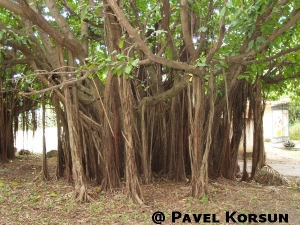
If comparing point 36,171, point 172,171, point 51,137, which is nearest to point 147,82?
point 172,171

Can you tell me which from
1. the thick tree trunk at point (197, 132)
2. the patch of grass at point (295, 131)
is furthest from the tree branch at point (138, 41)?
the patch of grass at point (295, 131)

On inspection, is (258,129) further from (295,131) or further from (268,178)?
(295,131)

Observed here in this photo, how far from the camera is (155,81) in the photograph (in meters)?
5.05

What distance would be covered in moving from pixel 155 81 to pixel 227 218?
2.37 meters

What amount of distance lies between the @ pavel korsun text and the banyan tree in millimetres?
478

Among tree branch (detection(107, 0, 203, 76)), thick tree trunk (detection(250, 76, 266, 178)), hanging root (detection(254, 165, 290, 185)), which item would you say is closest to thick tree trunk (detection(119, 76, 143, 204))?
tree branch (detection(107, 0, 203, 76))

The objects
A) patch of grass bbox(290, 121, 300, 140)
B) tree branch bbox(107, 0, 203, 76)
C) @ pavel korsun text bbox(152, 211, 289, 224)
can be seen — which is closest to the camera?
tree branch bbox(107, 0, 203, 76)

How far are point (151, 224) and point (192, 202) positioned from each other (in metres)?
0.74

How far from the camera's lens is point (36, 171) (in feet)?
20.9

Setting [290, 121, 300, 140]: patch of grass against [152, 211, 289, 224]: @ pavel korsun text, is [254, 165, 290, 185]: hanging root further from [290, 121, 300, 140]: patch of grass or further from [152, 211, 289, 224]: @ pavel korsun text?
[290, 121, 300, 140]: patch of grass

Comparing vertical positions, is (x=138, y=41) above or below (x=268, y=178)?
above

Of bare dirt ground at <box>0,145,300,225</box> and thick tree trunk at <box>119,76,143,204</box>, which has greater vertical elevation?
thick tree trunk at <box>119,76,143,204</box>

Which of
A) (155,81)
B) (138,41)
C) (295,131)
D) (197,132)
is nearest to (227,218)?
(197,132)

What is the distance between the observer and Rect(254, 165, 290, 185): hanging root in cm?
549
